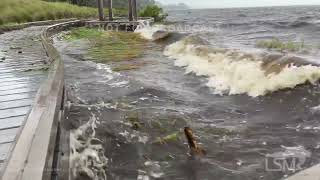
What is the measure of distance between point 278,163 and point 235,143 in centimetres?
96

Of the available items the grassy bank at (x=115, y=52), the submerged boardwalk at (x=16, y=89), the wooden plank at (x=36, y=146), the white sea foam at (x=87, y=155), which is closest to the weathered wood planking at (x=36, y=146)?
the wooden plank at (x=36, y=146)

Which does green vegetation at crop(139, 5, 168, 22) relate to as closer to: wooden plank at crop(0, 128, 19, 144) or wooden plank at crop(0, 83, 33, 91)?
wooden plank at crop(0, 83, 33, 91)

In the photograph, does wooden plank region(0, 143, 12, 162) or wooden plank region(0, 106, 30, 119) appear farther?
wooden plank region(0, 106, 30, 119)

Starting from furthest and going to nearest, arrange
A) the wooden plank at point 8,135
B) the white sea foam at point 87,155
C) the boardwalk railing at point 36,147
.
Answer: the white sea foam at point 87,155, the wooden plank at point 8,135, the boardwalk railing at point 36,147

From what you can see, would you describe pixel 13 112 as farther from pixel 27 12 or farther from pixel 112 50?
pixel 27 12

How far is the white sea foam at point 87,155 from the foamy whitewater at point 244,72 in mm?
5045

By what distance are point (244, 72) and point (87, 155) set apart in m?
7.76

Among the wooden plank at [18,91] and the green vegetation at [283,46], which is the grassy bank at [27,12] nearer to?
the green vegetation at [283,46]

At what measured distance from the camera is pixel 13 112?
5543 millimetres

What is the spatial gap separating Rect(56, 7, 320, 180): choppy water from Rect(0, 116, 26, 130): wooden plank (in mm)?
1122

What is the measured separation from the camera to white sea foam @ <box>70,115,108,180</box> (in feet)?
18.2

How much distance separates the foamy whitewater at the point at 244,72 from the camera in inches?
425
